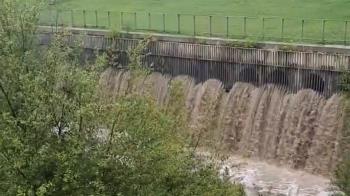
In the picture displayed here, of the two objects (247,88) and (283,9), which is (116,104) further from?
(283,9)

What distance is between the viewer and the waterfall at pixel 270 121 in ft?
97.1

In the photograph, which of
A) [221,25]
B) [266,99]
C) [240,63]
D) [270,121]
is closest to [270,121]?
[270,121]

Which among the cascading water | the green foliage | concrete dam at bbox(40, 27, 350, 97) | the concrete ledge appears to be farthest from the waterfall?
the green foliage

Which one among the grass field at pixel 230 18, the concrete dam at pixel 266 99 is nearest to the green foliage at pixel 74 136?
the concrete dam at pixel 266 99

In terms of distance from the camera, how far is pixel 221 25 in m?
40.1

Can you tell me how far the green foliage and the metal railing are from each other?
21.1 metres

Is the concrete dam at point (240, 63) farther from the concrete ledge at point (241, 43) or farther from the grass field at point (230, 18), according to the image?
the grass field at point (230, 18)

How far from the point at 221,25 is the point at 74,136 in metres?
28.1

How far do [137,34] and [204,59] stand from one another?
5.64m

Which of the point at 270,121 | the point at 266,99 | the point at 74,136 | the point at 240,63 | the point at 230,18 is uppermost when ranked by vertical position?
the point at 230,18

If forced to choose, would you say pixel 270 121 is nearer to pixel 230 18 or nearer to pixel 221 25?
pixel 221 25

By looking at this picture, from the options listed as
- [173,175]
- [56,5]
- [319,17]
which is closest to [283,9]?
[319,17]

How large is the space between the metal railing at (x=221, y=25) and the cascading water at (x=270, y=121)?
13.8 ft

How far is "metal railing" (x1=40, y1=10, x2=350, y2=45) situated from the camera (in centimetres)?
3541
